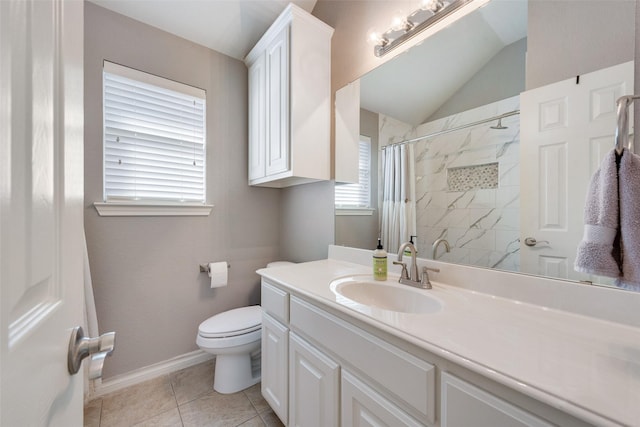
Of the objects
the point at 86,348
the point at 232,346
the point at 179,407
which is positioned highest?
the point at 86,348

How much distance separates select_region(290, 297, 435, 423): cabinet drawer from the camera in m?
0.70

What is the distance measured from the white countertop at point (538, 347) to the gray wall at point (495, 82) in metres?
0.82

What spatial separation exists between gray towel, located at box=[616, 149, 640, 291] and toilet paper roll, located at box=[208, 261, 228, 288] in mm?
2029

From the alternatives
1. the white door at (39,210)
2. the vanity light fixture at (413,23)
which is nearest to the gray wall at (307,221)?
the vanity light fixture at (413,23)

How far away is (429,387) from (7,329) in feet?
2.67

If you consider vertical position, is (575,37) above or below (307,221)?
above

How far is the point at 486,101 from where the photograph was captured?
3.62 feet

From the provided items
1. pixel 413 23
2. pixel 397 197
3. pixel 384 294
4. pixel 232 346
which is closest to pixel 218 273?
pixel 232 346

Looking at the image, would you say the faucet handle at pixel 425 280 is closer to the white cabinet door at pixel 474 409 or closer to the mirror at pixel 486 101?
the mirror at pixel 486 101

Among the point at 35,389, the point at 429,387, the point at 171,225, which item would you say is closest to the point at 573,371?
the point at 429,387

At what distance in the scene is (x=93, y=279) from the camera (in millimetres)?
1657

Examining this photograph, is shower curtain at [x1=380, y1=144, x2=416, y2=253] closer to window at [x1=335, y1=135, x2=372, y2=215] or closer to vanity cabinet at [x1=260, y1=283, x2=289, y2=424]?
window at [x1=335, y1=135, x2=372, y2=215]

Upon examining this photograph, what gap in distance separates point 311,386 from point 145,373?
1430mm

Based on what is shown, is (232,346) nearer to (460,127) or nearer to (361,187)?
(361,187)
